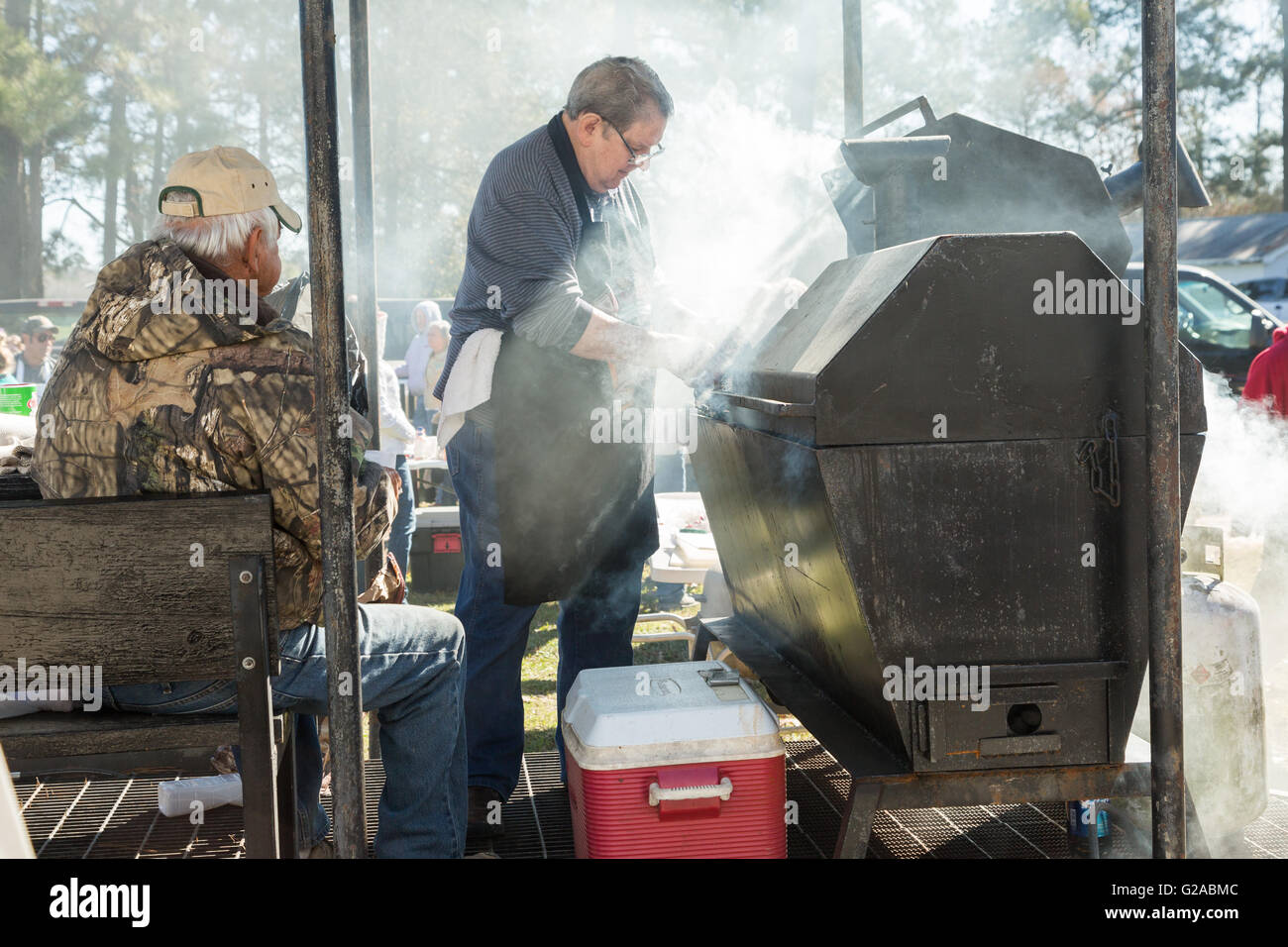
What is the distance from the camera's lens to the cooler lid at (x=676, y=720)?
245 cm

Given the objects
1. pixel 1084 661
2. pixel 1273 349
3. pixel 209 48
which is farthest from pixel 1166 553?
pixel 209 48

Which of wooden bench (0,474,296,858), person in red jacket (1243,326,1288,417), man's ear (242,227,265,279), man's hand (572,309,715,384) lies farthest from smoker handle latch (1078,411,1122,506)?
person in red jacket (1243,326,1288,417)

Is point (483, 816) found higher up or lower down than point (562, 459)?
lower down

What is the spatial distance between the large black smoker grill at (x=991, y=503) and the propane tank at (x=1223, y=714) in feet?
1.84

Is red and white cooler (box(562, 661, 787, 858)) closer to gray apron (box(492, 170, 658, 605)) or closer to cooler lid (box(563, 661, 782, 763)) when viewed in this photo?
cooler lid (box(563, 661, 782, 763))

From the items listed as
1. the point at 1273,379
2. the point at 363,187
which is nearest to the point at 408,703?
the point at 363,187

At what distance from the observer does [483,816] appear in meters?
2.91

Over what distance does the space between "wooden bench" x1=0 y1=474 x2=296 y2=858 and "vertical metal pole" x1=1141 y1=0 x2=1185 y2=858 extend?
1.74 meters

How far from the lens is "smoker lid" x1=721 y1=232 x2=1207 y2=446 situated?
87.4 inches

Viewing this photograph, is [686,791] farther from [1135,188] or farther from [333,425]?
[1135,188]

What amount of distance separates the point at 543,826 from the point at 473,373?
1271 mm

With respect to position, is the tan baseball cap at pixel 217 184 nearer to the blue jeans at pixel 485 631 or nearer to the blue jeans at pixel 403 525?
the blue jeans at pixel 485 631

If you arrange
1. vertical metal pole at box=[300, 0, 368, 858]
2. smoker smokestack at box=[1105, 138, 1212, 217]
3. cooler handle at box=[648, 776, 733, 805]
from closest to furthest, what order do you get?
1. vertical metal pole at box=[300, 0, 368, 858]
2. cooler handle at box=[648, 776, 733, 805]
3. smoker smokestack at box=[1105, 138, 1212, 217]

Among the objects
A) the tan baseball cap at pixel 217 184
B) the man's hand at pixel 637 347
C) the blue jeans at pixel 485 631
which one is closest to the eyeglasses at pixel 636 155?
the man's hand at pixel 637 347
